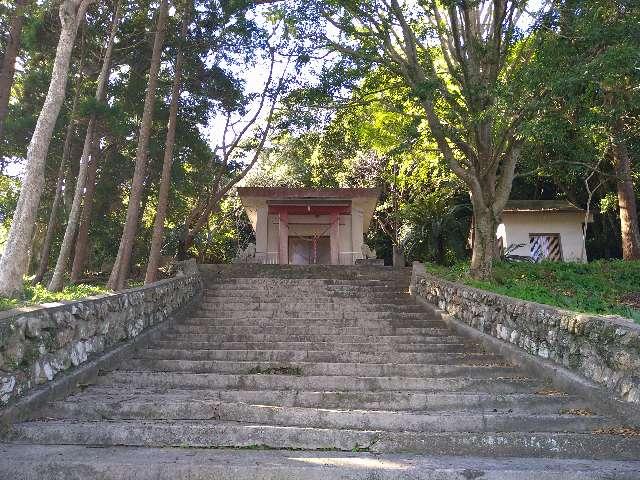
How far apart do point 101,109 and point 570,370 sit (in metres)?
11.6

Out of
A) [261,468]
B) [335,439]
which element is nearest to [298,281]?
[335,439]

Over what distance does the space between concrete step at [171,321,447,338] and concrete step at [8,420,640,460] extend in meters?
3.96

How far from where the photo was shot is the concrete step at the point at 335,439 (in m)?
4.09

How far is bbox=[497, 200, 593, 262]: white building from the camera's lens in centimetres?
2084

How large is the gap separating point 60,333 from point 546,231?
782 inches

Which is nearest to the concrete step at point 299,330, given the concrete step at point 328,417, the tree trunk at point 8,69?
the concrete step at point 328,417

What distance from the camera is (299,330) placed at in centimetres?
838

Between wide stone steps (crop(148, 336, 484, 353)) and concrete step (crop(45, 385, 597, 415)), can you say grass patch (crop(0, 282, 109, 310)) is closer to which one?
concrete step (crop(45, 385, 597, 415))

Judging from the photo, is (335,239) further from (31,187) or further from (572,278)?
(31,187)

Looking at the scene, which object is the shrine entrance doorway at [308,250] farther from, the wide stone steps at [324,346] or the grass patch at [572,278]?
the wide stone steps at [324,346]

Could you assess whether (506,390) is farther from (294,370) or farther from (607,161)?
(607,161)

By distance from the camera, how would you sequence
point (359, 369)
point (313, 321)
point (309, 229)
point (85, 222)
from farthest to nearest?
point (309, 229), point (85, 222), point (313, 321), point (359, 369)

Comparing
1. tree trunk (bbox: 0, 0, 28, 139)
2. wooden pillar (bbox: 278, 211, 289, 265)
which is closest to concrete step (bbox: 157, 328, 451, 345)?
tree trunk (bbox: 0, 0, 28, 139)

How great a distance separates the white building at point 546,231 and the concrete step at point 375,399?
1676 cm
